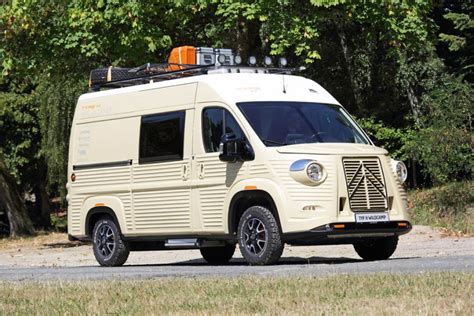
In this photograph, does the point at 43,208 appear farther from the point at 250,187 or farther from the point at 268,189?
the point at 268,189

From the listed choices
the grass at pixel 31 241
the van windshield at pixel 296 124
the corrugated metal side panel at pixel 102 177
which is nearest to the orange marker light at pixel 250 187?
the van windshield at pixel 296 124

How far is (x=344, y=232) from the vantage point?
639 inches

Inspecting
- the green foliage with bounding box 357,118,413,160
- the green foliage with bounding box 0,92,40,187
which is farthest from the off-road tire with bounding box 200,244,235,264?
the green foliage with bounding box 0,92,40,187

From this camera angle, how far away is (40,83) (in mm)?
42625

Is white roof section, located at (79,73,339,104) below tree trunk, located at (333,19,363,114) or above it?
below

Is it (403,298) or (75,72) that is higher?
(75,72)

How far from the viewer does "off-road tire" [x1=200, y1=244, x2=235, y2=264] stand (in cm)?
1994

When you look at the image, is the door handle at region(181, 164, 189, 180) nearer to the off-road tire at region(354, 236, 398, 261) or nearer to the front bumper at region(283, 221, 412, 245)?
the front bumper at region(283, 221, 412, 245)

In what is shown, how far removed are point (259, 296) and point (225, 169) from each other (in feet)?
A: 20.7

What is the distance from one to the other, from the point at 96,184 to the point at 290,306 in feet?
32.3

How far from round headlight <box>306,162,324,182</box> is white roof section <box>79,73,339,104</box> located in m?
1.58

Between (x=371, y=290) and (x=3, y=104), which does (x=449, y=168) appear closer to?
(x=371, y=290)

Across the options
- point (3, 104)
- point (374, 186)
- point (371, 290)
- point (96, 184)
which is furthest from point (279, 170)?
point (3, 104)

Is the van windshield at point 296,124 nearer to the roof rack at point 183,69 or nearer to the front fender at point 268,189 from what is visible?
the front fender at point 268,189
